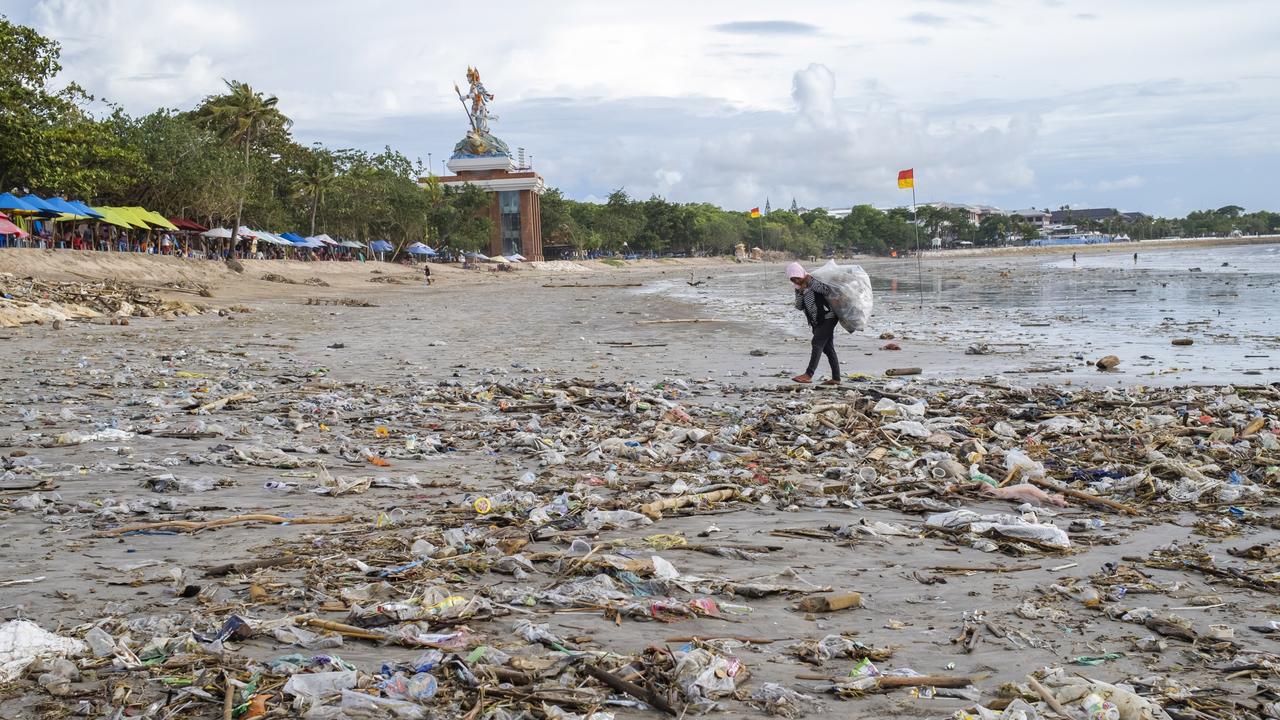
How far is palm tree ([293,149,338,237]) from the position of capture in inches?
2571

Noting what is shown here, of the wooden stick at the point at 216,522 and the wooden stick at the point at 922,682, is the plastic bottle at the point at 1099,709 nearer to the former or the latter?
the wooden stick at the point at 922,682

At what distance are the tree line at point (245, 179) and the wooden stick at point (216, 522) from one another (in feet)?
103

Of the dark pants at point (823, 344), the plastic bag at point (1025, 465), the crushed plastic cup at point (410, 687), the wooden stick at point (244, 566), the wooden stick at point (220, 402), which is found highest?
the dark pants at point (823, 344)

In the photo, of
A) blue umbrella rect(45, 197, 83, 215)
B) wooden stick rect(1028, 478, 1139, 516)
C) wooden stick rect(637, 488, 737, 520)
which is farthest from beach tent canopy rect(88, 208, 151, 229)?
wooden stick rect(1028, 478, 1139, 516)

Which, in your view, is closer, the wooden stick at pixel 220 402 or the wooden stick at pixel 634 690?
the wooden stick at pixel 634 690

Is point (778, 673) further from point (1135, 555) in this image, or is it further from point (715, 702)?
point (1135, 555)

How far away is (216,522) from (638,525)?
237 centimetres

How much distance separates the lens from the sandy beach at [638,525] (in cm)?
354

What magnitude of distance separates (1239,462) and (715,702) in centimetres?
541

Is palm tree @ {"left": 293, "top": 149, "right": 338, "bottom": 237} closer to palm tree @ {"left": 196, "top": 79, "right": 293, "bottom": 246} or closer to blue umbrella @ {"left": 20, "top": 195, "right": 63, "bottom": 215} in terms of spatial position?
palm tree @ {"left": 196, "top": 79, "right": 293, "bottom": 246}

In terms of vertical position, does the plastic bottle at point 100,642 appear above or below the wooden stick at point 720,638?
above

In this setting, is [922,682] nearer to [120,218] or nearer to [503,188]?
[120,218]

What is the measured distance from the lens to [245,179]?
5016 centimetres

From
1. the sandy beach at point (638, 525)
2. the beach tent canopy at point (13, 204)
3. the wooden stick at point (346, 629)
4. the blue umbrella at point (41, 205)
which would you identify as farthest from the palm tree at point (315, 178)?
the wooden stick at point (346, 629)
